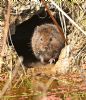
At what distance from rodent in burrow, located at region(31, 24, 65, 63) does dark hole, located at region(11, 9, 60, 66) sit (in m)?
0.30

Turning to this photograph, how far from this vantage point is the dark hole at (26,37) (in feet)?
27.8

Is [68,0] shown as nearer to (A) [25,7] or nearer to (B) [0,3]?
(A) [25,7]

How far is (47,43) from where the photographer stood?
7969mm

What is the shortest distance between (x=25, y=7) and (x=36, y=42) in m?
1.46

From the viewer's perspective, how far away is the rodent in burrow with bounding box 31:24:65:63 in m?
7.86

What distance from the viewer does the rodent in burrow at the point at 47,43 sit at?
7855 millimetres

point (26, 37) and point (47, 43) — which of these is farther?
point (26, 37)

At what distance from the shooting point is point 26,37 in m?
9.17

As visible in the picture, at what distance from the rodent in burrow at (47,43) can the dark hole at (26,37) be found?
295 mm

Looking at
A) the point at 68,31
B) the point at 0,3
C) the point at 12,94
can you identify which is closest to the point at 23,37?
the point at 68,31

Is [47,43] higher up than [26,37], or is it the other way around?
[47,43]

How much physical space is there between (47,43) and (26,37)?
1.34 m

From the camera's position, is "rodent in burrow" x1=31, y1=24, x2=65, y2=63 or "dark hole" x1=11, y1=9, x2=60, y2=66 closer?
"rodent in burrow" x1=31, y1=24, x2=65, y2=63

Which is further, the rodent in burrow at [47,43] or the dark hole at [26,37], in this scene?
the dark hole at [26,37]
